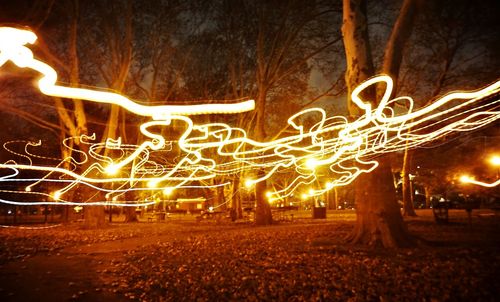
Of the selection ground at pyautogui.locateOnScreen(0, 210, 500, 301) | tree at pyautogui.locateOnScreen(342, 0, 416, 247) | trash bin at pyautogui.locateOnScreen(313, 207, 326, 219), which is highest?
tree at pyautogui.locateOnScreen(342, 0, 416, 247)

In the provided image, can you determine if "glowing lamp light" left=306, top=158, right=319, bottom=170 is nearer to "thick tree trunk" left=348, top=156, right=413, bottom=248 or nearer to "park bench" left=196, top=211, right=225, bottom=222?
"thick tree trunk" left=348, top=156, right=413, bottom=248

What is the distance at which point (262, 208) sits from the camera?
2188 centimetres

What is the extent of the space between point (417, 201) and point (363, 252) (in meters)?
56.4

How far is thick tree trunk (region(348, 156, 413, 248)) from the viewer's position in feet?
31.6

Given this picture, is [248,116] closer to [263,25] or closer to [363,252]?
[263,25]

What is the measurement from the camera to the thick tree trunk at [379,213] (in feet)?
31.6

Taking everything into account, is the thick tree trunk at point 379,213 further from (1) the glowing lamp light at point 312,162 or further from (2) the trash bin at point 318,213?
(2) the trash bin at point 318,213

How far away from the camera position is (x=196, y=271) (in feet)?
26.3

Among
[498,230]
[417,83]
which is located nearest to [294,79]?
[417,83]

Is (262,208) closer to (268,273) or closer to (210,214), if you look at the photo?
(210,214)

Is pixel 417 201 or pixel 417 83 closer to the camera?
pixel 417 83

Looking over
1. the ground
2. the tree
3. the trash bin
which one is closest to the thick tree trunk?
the tree

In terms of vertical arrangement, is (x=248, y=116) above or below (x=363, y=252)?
above

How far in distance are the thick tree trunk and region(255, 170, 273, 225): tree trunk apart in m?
11.5
